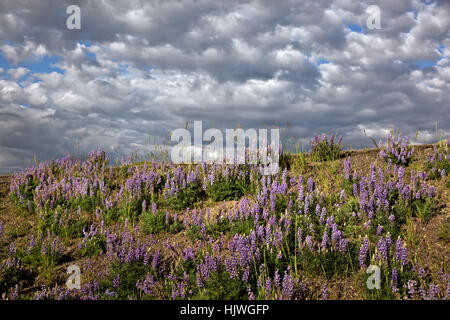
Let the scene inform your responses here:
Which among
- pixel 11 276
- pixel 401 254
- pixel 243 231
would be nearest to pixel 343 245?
pixel 401 254

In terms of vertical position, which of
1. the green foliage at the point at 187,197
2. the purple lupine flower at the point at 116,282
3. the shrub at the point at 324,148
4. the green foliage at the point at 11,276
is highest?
the shrub at the point at 324,148

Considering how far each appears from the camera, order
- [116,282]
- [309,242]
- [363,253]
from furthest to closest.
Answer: [309,242] < [116,282] < [363,253]

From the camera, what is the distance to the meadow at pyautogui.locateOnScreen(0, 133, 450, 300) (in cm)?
488

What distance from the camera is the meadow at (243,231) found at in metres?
4.88

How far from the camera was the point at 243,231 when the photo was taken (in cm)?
603

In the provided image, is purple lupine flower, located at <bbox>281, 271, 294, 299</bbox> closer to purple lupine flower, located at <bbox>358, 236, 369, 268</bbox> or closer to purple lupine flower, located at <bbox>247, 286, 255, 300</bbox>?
purple lupine flower, located at <bbox>247, 286, 255, 300</bbox>

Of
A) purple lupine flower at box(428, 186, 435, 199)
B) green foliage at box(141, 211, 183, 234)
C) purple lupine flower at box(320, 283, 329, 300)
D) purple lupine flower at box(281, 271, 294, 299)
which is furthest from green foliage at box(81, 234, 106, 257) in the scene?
purple lupine flower at box(428, 186, 435, 199)

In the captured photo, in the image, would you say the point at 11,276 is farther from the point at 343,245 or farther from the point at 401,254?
the point at 401,254

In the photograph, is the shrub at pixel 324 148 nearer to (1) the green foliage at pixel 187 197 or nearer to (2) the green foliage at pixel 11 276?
(1) the green foliage at pixel 187 197

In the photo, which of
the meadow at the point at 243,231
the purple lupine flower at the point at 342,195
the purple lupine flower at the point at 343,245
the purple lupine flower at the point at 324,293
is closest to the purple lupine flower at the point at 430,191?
the meadow at the point at 243,231

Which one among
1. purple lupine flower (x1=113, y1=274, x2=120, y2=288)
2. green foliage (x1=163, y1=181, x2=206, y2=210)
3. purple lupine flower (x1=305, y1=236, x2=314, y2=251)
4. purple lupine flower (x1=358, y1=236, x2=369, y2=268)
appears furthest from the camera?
green foliage (x1=163, y1=181, x2=206, y2=210)

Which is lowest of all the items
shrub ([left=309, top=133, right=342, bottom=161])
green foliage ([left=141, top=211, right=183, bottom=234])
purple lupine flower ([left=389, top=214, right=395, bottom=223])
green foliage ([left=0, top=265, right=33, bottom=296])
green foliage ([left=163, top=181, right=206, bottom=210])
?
green foliage ([left=0, top=265, right=33, bottom=296])
